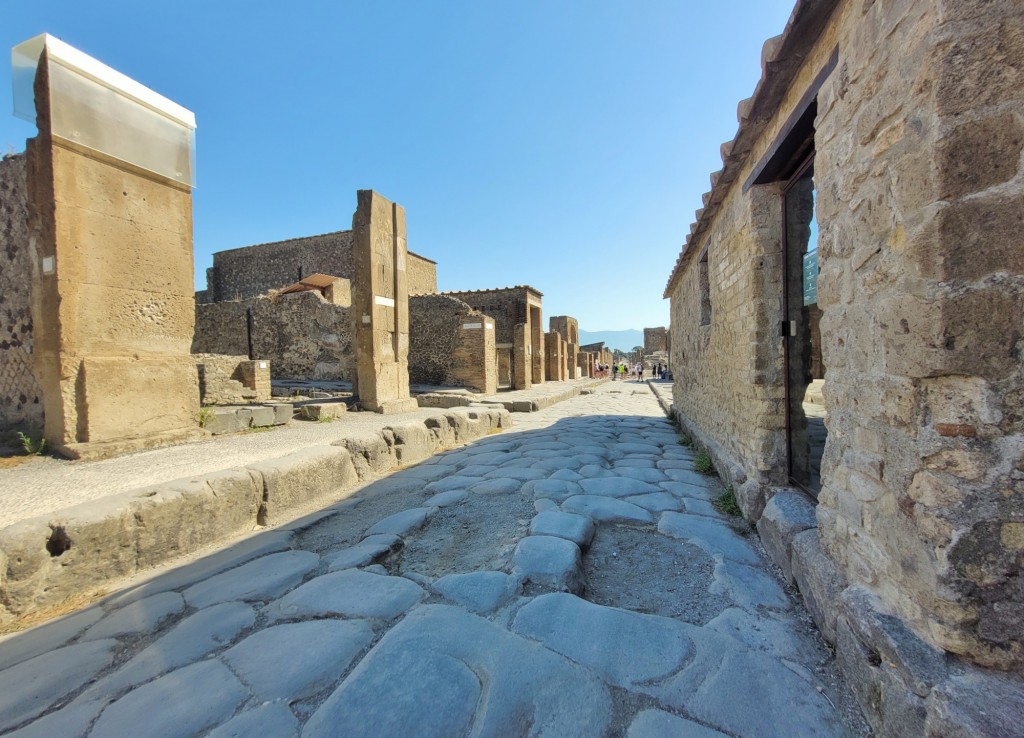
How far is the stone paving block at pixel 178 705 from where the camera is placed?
1243 mm

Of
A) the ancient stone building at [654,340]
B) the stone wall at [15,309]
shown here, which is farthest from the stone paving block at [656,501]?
the ancient stone building at [654,340]

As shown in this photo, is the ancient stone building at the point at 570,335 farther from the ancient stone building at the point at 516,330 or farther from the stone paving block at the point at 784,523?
the stone paving block at the point at 784,523

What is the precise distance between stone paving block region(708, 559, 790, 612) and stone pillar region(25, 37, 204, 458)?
4981 mm

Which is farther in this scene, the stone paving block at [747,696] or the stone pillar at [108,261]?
the stone pillar at [108,261]

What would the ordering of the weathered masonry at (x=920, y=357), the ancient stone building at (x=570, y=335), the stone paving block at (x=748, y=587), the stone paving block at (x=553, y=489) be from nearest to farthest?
the weathered masonry at (x=920, y=357)
the stone paving block at (x=748, y=587)
the stone paving block at (x=553, y=489)
the ancient stone building at (x=570, y=335)

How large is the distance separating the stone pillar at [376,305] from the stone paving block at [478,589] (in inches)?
224

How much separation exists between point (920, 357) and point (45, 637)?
3239 mm

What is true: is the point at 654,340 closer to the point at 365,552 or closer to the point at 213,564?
the point at 365,552

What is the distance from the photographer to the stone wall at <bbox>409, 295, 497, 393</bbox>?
41.5 feet

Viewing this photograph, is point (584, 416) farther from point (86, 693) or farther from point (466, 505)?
point (86, 693)

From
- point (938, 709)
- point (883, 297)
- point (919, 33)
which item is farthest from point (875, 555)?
point (919, 33)

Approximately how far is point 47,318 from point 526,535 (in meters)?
4.59

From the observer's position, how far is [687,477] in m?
3.90

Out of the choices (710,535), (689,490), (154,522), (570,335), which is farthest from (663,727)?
(570,335)
